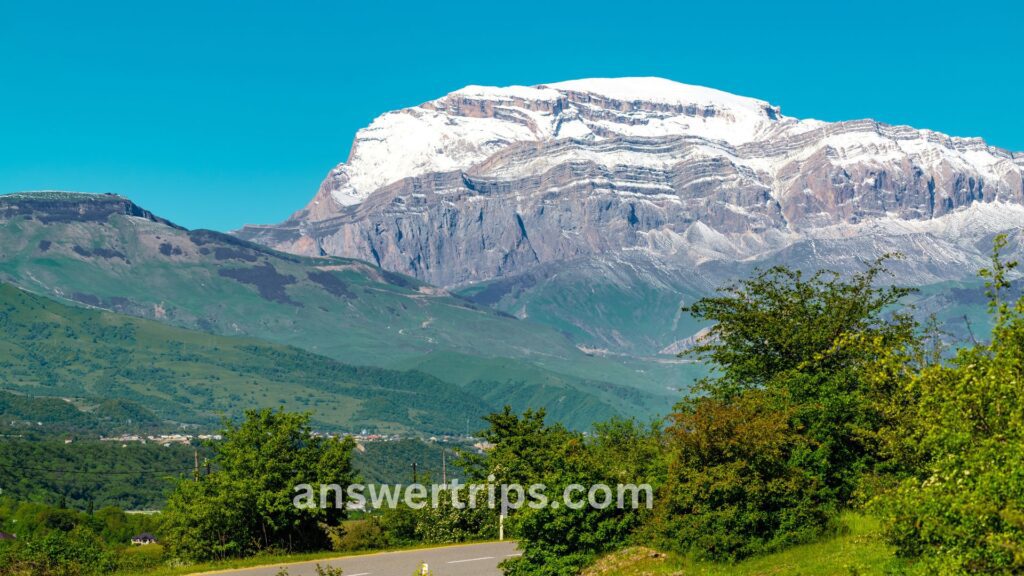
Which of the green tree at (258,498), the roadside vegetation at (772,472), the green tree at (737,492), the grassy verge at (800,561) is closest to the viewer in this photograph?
the roadside vegetation at (772,472)

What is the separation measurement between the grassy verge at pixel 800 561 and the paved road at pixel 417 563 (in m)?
6.36

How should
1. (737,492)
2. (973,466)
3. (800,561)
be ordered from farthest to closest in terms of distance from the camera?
(737,492) → (800,561) → (973,466)

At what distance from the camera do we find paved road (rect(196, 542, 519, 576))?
46.6 metres

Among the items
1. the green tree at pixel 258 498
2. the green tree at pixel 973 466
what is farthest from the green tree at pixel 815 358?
the green tree at pixel 258 498

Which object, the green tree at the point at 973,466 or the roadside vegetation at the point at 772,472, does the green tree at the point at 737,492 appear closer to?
the roadside vegetation at the point at 772,472

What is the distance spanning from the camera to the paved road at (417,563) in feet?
153

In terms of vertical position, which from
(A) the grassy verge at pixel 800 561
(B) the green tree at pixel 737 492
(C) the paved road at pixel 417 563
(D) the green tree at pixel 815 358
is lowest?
(C) the paved road at pixel 417 563

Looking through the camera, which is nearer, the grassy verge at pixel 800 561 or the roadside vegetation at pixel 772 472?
the roadside vegetation at pixel 772 472

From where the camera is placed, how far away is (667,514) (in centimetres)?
4138

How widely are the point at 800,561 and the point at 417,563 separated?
58.4 feet

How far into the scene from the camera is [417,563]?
49500mm

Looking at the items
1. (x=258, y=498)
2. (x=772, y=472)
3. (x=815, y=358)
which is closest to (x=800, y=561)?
(x=772, y=472)

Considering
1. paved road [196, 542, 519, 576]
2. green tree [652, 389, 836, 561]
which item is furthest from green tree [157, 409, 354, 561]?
green tree [652, 389, 836, 561]

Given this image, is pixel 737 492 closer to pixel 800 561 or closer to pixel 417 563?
pixel 800 561
